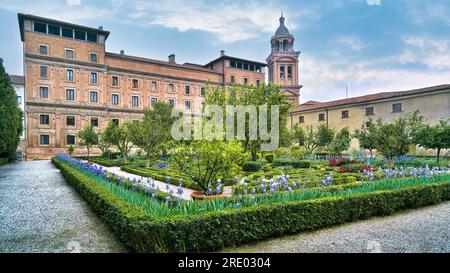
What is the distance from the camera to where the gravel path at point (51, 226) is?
4664mm

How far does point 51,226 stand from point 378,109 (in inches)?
1222

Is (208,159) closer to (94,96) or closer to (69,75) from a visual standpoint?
(94,96)

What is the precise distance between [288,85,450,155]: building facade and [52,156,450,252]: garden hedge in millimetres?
22442

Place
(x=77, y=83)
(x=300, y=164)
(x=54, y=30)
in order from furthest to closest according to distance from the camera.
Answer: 1. (x=77, y=83)
2. (x=54, y=30)
3. (x=300, y=164)

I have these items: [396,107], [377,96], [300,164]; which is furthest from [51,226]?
[377,96]

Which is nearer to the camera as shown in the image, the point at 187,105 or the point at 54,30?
the point at 54,30

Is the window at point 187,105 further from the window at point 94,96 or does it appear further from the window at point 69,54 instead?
the window at point 69,54

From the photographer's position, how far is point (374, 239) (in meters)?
4.91

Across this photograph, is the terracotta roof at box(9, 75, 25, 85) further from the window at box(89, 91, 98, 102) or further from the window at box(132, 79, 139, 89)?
the window at box(132, 79, 139, 89)

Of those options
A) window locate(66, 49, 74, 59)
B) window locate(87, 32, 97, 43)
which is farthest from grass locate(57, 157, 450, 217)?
window locate(87, 32, 97, 43)

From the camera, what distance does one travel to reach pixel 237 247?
15.2 feet

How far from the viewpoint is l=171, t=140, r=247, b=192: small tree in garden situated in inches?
288

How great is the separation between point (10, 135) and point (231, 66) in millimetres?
33687
